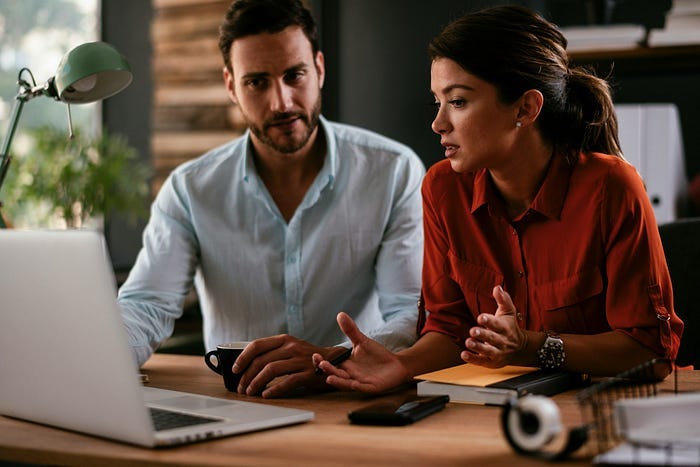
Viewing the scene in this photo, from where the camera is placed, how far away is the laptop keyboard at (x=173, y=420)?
3.84 feet

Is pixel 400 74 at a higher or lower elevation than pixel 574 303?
higher

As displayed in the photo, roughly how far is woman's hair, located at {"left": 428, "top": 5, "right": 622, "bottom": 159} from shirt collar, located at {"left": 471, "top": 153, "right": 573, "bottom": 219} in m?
0.03

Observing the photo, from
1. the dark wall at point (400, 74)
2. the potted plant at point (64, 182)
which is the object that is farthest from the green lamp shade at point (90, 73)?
the dark wall at point (400, 74)

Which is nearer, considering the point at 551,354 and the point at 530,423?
the point at 530,423

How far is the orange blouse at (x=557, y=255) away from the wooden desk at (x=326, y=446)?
0.94ft

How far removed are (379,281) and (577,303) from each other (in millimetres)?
601

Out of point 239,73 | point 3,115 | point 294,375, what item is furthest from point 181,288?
point 3,115

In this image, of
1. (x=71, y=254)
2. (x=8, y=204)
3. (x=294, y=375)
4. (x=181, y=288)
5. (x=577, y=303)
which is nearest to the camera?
(x=71, y=254)

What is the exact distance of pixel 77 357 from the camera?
1119 millimetres

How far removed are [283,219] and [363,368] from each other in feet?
2.47

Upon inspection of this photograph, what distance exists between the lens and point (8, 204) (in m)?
2.84

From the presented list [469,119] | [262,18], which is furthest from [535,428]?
[262,18]

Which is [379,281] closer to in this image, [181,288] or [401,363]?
[181,288]

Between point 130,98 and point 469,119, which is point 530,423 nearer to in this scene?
point 469,119
